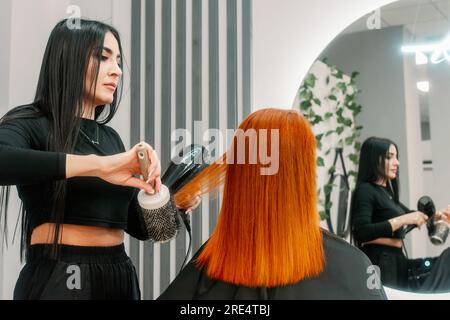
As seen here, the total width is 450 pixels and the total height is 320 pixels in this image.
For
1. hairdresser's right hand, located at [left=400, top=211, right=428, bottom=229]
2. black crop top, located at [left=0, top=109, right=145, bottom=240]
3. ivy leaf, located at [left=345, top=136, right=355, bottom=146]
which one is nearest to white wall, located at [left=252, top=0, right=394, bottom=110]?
ivy leaf, located at [left=345, top=136, right=355, bottom=146]

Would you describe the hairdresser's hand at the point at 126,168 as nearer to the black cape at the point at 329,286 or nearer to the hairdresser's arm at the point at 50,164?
the hairdresser's arm at the point at 50,164

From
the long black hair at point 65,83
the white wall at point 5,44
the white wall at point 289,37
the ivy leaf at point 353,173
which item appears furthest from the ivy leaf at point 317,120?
the white wall at point 5,44

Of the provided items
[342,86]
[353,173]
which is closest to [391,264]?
[353,173]

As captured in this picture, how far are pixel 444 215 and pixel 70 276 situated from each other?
4.00ft

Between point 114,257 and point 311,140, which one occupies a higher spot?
point 311,140

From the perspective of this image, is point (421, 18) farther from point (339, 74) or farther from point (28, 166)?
point (28, 166)

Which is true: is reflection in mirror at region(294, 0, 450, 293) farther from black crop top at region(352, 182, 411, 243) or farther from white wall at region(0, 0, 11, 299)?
white wall at region(0, 0, 11, 299)

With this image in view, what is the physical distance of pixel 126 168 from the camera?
42.3 inches

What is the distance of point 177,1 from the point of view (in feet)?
6.75

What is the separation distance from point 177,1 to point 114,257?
3.97 ft

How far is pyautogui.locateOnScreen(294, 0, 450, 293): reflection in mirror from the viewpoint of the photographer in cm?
169

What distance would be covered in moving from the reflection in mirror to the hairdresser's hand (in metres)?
0.85
